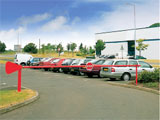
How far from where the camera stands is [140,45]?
7112cm

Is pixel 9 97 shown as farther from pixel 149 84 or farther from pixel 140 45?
pixel 140 45

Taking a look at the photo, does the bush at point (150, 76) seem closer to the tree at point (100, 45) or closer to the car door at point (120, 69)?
the car door at point (120, 69)

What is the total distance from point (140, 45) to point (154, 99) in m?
64.3

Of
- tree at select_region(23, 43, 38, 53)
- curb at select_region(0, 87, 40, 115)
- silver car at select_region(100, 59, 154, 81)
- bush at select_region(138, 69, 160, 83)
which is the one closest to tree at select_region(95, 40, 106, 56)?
tree at select_region(23, 43, 38, 53)

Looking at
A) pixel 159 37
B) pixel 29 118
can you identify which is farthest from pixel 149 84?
pixel 159 37

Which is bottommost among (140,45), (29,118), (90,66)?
(29,118)

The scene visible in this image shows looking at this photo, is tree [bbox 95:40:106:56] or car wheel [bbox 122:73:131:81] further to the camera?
tree [bbox 95:40:106:56]

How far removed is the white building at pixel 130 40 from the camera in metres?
77.1

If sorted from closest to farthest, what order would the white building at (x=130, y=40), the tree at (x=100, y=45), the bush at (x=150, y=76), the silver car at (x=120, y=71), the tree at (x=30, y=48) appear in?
the bush at (x=150, y=76) → the silver car at (x=120, y=71) → the white building at (x=130, y=40) → the tree at (x=100, y=45) → the tree at (x=30, y=48)

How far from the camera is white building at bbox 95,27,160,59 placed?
77125 millimetres

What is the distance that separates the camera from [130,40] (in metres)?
87.6

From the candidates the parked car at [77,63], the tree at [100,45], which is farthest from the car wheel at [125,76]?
the tree at [100,45]

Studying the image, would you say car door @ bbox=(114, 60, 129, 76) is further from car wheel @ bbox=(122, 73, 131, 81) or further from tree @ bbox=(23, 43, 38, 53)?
tree @ bbox=(23, 43, 38, 53)

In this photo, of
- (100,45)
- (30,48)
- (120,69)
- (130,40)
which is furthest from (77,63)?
(30,48)
